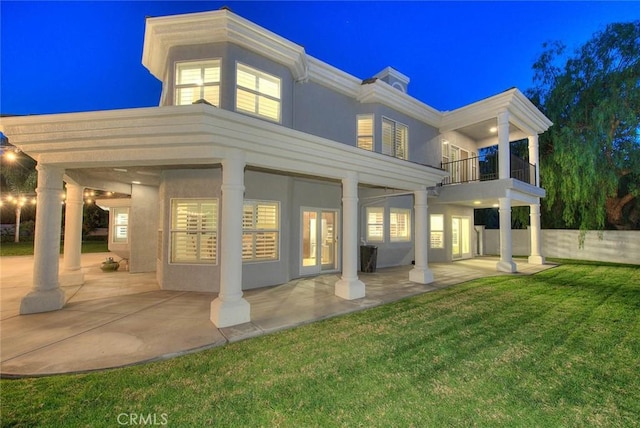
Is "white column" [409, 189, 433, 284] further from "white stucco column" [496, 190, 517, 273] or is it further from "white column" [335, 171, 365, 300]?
"white stucco column" [496, 190, 517, 273]

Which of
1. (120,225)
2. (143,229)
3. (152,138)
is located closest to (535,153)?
(152,138)

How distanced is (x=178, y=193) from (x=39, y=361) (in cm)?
439

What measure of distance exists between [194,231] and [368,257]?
18.9ft

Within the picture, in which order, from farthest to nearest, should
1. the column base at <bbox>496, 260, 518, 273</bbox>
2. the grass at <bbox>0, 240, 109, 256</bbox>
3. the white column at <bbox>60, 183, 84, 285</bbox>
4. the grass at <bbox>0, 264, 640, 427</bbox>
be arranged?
the grass at <bbox>0, 240, 109, 256</bbox> < the column base at <bbox>496, 260, 518, 273</bbox> < the white column at <bbox>60, 183, 84, 285</bbox> < the grass at <bbox>0, 264, 640, 427</bbox>

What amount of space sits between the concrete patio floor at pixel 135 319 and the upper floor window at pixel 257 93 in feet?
15.1

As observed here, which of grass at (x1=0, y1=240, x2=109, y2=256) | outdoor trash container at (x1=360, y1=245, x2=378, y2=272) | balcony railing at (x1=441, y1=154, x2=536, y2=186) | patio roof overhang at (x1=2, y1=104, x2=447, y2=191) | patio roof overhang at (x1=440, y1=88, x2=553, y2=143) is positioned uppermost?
patio roof overhang at (x1=440, y1=88, x2=553, y2=143)

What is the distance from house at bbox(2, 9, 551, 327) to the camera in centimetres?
464

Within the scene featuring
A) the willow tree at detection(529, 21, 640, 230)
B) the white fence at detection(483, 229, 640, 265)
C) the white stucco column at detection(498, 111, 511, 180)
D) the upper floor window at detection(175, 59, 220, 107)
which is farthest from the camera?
the white fence at detection(483, 229, 640, 265)

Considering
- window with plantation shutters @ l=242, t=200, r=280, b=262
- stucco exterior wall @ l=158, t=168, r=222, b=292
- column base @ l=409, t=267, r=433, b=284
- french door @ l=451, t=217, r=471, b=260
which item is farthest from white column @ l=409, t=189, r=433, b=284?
french door @ l=451, t=217, r=471, b=260

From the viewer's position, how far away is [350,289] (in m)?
6.27

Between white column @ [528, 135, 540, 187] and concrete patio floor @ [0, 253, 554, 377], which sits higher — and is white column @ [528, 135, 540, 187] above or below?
above

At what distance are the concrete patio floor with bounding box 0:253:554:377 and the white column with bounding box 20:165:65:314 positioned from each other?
25 cm

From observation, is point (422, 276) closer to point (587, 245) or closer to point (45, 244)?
point (45, 244)

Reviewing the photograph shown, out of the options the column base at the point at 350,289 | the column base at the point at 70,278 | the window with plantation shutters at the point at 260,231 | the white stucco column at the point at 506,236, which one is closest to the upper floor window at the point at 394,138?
the white stucco column at the point at 506,236
